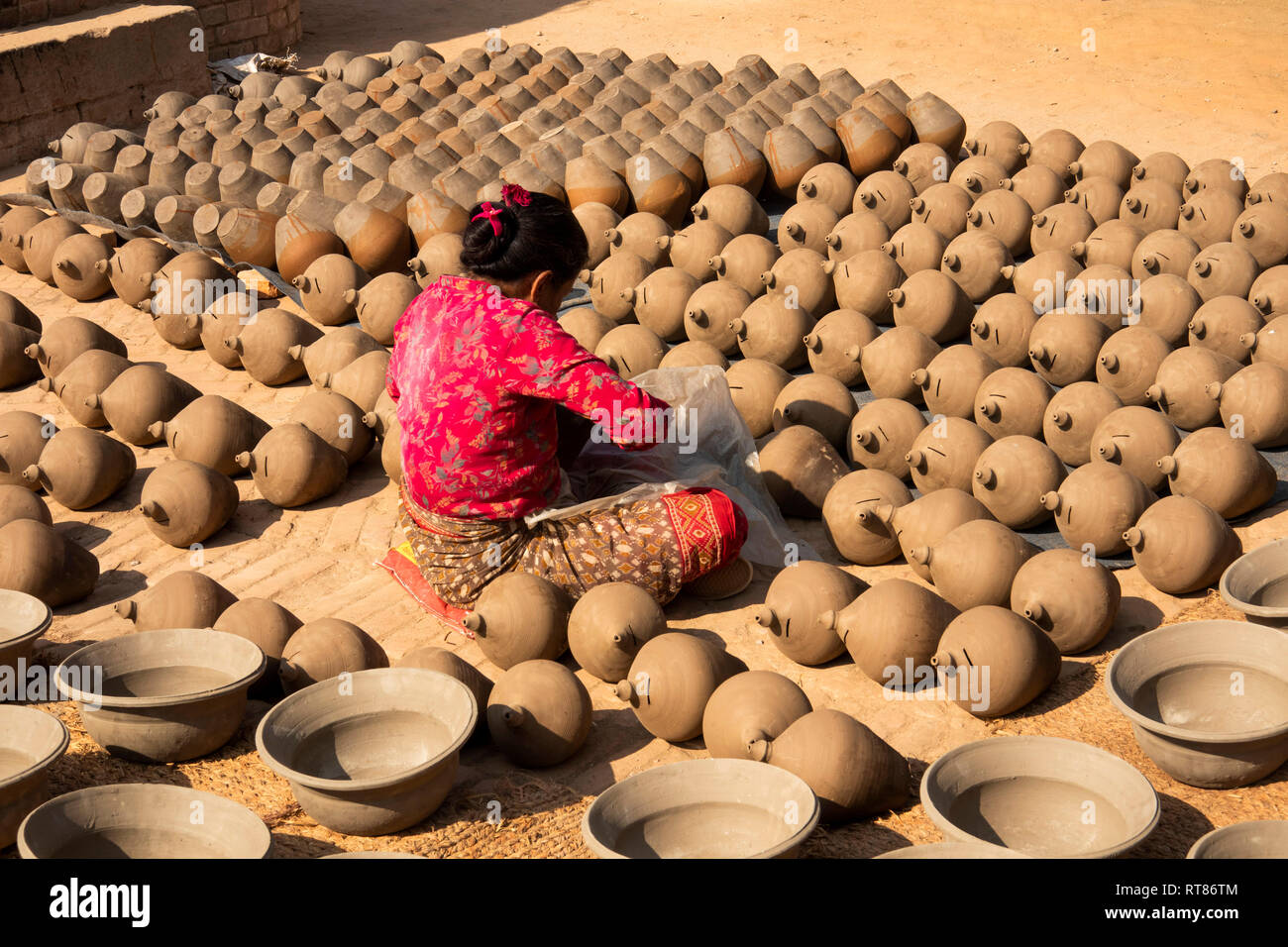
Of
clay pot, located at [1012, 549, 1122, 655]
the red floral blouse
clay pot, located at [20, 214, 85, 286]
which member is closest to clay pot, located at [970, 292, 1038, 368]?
clay pot, located at [1012, 549, 1122, 655]

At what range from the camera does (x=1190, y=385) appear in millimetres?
4559

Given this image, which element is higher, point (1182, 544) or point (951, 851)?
point (1182, 544)

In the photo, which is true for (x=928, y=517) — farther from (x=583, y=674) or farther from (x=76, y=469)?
(x=76, y=469)

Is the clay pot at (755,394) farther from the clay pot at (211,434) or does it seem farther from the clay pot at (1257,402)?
the clay pot at (211,434)

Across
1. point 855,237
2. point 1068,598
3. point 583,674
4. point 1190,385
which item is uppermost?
point 855,237

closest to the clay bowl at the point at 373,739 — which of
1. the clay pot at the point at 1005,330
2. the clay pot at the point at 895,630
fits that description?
the clay pot at the point at 895,630

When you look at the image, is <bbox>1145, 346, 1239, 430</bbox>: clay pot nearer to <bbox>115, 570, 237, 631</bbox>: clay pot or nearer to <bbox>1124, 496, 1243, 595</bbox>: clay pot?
<bbox>1124, 496, 1243, 595</bbox>: clay pot

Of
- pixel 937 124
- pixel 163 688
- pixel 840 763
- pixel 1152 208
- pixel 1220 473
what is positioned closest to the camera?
pixel 840 763

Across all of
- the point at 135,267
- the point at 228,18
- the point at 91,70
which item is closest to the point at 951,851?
the point at 135,267

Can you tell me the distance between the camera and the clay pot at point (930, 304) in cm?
520

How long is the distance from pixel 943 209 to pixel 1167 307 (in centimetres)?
128

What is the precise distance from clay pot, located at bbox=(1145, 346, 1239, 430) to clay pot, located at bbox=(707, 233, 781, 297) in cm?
176

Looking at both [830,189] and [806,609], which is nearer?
[806,609]
